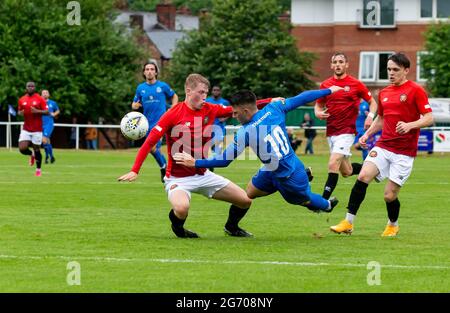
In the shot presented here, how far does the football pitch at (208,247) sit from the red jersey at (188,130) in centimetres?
86

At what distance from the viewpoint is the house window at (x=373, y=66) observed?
67.1 m

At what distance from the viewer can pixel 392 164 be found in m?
13.6

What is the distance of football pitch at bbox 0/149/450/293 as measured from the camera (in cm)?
971

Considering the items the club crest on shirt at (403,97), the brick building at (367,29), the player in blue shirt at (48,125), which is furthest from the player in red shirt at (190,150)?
the brick building at (367,29)

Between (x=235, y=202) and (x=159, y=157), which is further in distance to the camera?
(x=159, y=157)

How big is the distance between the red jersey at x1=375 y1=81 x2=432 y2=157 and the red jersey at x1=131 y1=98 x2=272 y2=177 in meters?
1.54

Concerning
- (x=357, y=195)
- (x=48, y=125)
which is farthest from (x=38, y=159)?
(x=357, y=195)

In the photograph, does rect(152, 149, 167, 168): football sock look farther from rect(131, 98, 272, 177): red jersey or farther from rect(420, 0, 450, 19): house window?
rect(420, 0, 450, 19): house window

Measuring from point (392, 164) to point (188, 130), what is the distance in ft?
8.30

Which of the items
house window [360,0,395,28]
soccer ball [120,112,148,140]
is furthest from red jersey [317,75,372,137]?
house window [360,0,395,28]

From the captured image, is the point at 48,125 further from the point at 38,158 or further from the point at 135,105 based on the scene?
the point at 135,105

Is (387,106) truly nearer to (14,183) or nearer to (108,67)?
(14,183)

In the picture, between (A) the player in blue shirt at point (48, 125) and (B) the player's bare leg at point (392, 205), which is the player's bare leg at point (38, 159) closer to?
(A) the player in blue shirt at point (48, 125)
